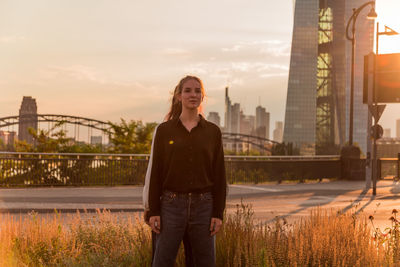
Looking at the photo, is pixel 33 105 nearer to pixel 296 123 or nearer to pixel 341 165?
pixel 296 123

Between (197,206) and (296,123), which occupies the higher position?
(296,123)

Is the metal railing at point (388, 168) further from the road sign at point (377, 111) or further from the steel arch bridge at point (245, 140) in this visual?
the steel arch bridge at point (245, 140)

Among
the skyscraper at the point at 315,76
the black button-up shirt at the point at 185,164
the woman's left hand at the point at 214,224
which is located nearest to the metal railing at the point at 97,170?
the black button-up shirt at the point at 185,164

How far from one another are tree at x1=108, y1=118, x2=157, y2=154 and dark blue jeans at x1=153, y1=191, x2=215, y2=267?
87.0 feet

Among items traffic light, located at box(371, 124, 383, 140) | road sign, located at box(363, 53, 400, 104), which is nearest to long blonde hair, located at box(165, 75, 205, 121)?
traffic light, located at box(371, 124, 383, 140)

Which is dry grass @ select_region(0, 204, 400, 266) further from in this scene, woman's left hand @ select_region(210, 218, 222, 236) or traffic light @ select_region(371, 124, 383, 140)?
traffic light @ select_region(371, 124, 383, 140)

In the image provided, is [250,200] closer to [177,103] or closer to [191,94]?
[177,103]

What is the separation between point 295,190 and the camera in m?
18.7

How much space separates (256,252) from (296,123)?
457 feet

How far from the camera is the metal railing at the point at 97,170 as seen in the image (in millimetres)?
17391

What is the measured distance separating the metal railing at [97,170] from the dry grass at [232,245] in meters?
11.4

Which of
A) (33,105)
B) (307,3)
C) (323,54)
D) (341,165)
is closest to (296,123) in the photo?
(323,54)

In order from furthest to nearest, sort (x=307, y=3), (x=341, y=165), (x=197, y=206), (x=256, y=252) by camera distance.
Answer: (x=307, y=3)
(x=341, y=165)
(x=256, y=252)
(x=197, y=206)

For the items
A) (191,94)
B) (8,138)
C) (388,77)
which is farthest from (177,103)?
(8,138)
